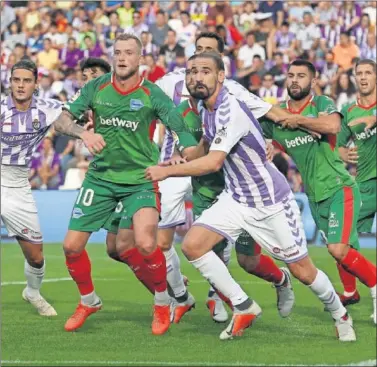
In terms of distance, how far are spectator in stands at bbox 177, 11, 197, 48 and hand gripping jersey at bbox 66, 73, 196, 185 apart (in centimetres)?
1592

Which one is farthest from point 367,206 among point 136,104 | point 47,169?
point 47,169

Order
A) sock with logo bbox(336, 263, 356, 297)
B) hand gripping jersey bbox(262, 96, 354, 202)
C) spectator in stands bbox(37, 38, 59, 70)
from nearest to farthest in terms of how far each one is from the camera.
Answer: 1. hand gripping jersey bbox(262, 96, 354, 202)
2. sock with logo bbox(336, 263, 356, 297)
3. spectator in stands bbox(37, 38, 59, 70)

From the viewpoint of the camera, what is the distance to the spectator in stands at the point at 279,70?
24.5 meters

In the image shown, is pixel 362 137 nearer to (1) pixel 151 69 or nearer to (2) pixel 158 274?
(2) pixel 158 274

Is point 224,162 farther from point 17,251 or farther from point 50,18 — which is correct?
point 50,18

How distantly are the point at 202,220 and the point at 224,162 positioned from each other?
0.52 metres

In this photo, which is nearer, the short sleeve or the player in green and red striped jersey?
the short sleeve

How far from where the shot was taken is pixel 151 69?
2389cm

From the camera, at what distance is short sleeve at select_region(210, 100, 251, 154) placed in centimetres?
916

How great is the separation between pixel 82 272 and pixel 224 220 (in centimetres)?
148

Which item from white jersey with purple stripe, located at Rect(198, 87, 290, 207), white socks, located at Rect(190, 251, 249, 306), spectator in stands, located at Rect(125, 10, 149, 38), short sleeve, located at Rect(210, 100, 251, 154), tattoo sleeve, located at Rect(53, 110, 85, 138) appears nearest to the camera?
short sleeve, located at Rect(210, 100, 251, 154)

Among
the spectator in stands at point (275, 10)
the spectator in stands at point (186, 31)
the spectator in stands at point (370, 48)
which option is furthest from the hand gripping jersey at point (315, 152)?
the spectator in stands at point (275, 10)

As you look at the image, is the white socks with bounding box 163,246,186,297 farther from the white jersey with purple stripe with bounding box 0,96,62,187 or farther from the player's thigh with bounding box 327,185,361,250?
the white jersey with purple stripe with bounding box 0,96,62,187

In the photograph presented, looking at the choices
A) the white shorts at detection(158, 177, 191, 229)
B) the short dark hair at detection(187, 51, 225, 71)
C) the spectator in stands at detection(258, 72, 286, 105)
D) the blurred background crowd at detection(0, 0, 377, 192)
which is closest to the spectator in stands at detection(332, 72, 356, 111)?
the blurred background crowd at detection(0, 0, 377, 192)
